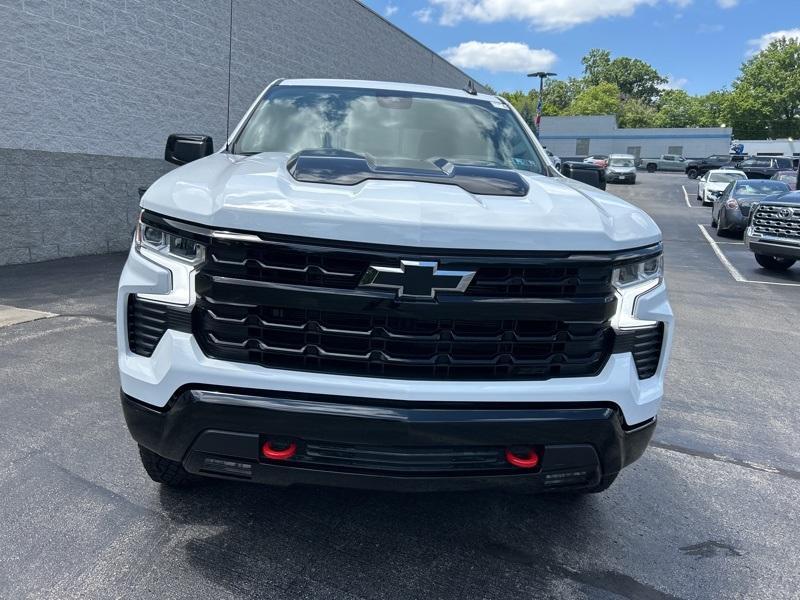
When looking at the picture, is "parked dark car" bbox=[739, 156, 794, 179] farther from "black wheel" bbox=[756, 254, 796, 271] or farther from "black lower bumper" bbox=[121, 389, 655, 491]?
"black lower bumper" bbox=[121, 389, 655, 491]

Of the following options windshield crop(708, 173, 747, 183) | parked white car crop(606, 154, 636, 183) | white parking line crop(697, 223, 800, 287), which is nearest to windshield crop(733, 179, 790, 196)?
white parking line crop(697, 223, 800, 287)

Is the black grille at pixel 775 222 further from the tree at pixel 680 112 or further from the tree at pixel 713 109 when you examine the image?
the tree at pixel 680 112

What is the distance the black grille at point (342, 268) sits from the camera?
2010 millimetres

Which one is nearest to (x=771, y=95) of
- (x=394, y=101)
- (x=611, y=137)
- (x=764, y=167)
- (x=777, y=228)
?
(x=611, y=137)

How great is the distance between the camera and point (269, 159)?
9.37 feet

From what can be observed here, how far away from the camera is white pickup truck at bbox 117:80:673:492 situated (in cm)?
201

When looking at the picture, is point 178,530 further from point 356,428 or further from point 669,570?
point 669,570

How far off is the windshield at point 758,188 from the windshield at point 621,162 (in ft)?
72.3

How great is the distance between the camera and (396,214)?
202 centimetres

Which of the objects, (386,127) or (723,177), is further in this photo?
(723,177)

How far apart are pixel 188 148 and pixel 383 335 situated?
2120 millimetres

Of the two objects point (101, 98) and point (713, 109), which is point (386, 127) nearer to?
point (101, 98)

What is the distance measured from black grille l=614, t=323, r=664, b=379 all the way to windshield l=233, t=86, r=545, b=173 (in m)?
1.44

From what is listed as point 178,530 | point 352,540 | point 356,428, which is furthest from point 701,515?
point 178,530
